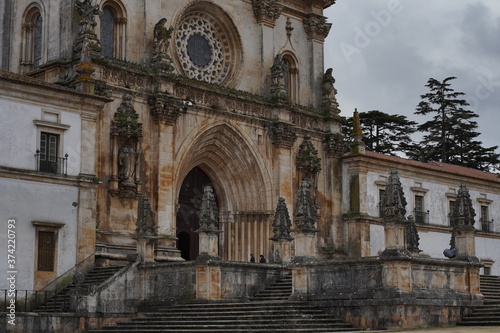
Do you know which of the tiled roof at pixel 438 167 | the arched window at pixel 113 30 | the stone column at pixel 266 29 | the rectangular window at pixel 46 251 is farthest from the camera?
the tiled roof at pixel 438 167

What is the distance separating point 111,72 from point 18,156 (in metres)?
6.35

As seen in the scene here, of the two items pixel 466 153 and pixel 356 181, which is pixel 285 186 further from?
pixel 466 153

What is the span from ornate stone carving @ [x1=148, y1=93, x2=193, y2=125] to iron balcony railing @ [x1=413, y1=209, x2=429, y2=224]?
55.3ft

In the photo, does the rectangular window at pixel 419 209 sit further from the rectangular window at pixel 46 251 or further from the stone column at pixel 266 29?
the rectangular window at pixel 46 251

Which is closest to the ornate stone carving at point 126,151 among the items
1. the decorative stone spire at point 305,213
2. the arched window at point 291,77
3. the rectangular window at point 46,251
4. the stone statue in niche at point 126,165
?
the stone statue in niche at point 126,165

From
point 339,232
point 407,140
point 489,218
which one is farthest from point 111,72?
point 407,140

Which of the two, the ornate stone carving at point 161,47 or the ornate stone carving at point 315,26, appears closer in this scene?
the ornate stone carving at point 161,47

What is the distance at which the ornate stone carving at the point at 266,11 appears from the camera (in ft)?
142

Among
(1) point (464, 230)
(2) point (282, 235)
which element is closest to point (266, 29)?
(2) point (282, 235)

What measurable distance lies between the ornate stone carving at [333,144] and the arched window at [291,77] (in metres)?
2.38

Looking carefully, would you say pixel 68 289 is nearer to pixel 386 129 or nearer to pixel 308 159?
pixel 308 159

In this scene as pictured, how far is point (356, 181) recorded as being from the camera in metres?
45.3

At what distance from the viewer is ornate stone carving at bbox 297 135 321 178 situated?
42781mm

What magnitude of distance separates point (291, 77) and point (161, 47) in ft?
30.5
